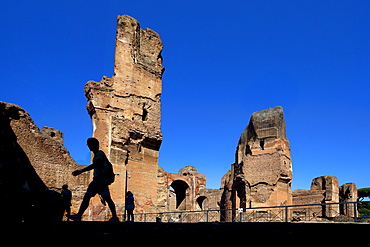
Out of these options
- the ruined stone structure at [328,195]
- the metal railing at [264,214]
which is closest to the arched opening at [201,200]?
the metal railing at [264,214]

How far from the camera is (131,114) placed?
47.2 feet

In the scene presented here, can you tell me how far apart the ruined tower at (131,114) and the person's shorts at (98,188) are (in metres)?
7.34

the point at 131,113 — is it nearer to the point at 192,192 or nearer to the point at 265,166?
the point at 265,166

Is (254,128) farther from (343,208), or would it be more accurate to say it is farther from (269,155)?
(343,208)

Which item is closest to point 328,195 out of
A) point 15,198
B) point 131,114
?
point 131,114

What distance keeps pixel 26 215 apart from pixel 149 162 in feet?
32.8

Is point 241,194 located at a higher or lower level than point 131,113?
lower

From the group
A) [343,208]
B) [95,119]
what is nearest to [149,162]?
[95,119]

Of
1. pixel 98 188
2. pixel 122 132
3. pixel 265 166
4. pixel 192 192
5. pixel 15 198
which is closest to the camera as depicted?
pixel 15 198

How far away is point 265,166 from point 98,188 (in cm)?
1563

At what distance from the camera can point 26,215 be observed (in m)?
4.79

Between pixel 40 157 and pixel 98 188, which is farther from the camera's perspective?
pixel 40 157

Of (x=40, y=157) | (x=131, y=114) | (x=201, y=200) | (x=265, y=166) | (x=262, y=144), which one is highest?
(x=131, y=114)

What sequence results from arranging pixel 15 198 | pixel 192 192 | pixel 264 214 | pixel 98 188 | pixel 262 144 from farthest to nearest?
pixel 192 192
pixel 262 144
pixel 264 214
pixel 98 188
pixel 15 198
